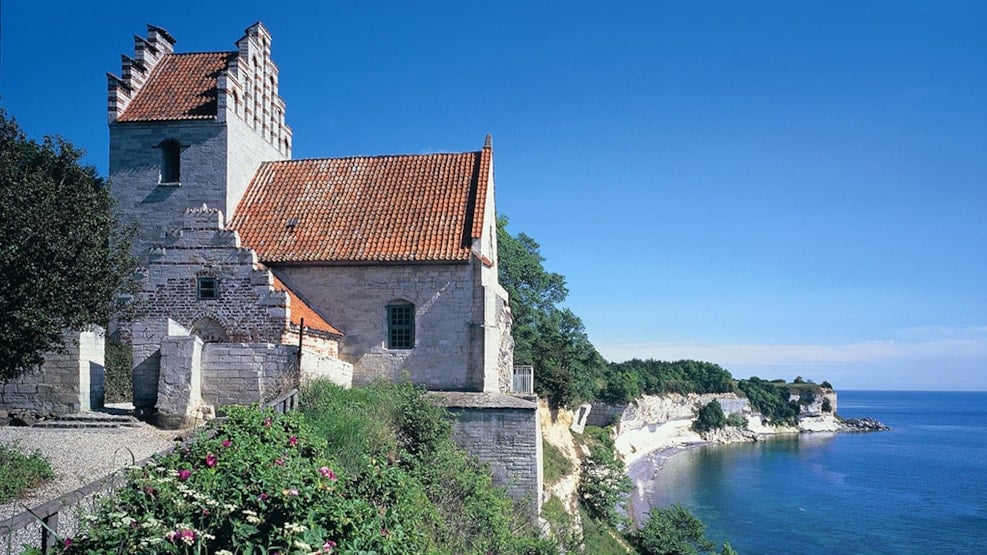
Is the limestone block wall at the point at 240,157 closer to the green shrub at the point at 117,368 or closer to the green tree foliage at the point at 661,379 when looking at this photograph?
the green shrub at the point at 117,368

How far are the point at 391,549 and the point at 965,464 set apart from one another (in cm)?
9941

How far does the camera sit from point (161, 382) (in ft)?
51.0

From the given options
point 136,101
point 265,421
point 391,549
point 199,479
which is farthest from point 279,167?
point 391,549

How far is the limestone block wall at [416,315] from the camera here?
64.2 ft

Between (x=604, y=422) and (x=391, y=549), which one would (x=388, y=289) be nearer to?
(x=391, y=549)

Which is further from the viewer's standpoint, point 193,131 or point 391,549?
point 193,131

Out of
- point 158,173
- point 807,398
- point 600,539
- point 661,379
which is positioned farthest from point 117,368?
point 807,398

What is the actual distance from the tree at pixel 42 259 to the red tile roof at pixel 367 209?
19.9ft

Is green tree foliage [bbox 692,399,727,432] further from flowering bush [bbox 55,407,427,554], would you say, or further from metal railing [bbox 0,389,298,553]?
metal railing [bbox 0,389,298,553]

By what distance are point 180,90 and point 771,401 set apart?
4492 inches

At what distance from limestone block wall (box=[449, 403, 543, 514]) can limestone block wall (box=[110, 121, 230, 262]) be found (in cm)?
1093

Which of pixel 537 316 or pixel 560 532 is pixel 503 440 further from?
pixel 537 316

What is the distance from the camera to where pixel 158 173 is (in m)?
21.8

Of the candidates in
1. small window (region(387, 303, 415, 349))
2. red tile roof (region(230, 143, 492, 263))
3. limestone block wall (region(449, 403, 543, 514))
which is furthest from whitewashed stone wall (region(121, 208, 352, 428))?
limestone block wall (region(449, 403, 543, 514))
